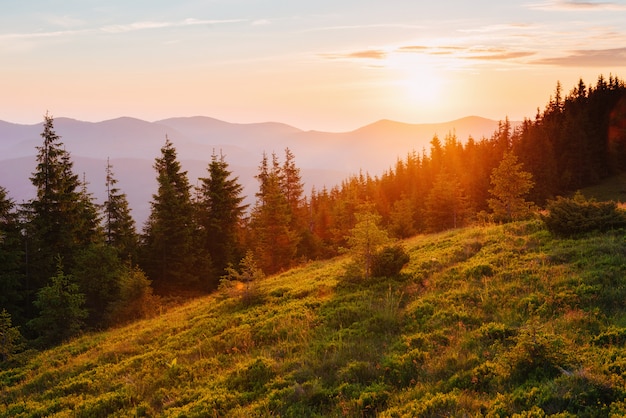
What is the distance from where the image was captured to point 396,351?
10672 mm

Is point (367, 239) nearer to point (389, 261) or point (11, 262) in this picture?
point (389, 261)

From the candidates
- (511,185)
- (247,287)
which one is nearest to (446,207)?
(511,185)

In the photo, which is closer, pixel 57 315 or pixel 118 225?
pixel 57 315

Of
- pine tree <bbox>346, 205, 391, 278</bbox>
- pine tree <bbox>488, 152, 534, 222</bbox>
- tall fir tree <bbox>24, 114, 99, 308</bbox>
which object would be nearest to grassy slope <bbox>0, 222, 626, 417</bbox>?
pine tree <bbox>346, 205, 391, 278</bbox>

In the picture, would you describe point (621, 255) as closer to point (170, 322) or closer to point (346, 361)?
point (346, 361)

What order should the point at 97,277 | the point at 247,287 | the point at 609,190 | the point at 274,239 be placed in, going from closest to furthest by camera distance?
the point at 247,287
the point at 97,277
the point at 274,239
the point at 609,190

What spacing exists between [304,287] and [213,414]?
9.89 meters

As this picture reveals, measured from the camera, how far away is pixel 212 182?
141 feet

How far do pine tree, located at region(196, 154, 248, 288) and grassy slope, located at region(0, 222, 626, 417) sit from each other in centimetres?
2330

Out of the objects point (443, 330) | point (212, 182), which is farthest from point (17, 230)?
point (443, 330)

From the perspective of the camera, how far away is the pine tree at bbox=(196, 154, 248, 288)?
→ 42.0 meters

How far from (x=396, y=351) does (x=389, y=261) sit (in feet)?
22.0

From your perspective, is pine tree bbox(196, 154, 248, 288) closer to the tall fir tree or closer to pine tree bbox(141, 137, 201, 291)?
pine tree bbox(141, 137, 201, 291)

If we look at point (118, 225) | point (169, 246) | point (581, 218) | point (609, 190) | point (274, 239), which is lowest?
point (274, 239)
